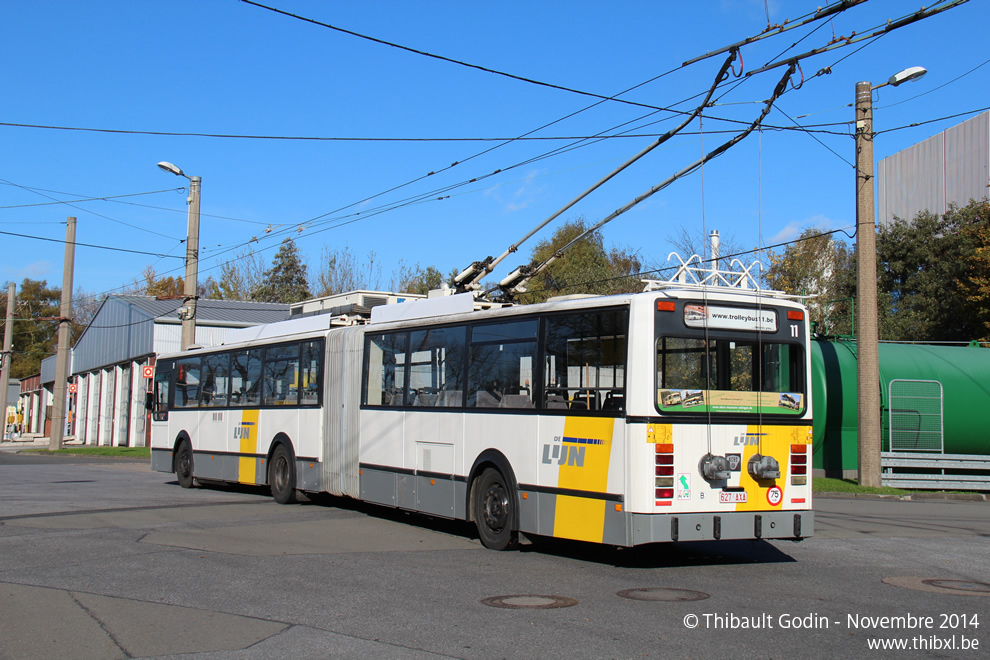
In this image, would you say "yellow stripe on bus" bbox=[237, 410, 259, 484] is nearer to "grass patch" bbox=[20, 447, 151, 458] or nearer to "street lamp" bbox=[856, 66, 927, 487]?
"street lamp" bbox=[856, 66, 927, 487]

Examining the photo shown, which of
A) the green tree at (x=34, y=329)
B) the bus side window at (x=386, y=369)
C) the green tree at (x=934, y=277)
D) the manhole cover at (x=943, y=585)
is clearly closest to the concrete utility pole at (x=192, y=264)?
the bus side window at (x=386, y=369)

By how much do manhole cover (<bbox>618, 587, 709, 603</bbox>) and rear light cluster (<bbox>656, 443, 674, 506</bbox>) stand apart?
99 centimetres

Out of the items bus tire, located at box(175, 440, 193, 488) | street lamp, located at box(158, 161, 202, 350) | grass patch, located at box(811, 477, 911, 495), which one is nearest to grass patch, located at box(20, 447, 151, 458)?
street lamp, located at box(158, 161, 202, 350)

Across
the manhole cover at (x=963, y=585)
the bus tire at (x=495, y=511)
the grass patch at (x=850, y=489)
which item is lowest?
the manhole cover at (x=963, y=585)

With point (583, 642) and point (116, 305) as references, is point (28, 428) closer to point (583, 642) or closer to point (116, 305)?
point (116, 305)

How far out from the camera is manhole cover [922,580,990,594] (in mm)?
8539

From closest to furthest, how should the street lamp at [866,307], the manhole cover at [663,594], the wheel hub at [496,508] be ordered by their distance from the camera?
the manhole cover at [663,594]
the wheel hub at [496,508]
the street lamp at [866,307]

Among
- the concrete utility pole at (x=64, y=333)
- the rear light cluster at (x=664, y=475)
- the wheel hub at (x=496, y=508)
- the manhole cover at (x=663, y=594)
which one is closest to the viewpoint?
the manhole cover at (x=663, y=594)

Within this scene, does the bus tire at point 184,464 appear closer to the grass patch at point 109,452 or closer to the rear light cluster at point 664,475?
the rear light cluster at point 664,475

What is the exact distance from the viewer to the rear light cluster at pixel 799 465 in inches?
396

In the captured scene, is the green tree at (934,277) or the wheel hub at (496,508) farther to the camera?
the green tree at (934,277)

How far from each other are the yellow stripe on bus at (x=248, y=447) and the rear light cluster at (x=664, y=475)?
10.3 m

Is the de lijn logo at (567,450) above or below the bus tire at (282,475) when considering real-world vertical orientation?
above

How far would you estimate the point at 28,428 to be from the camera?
274ft
